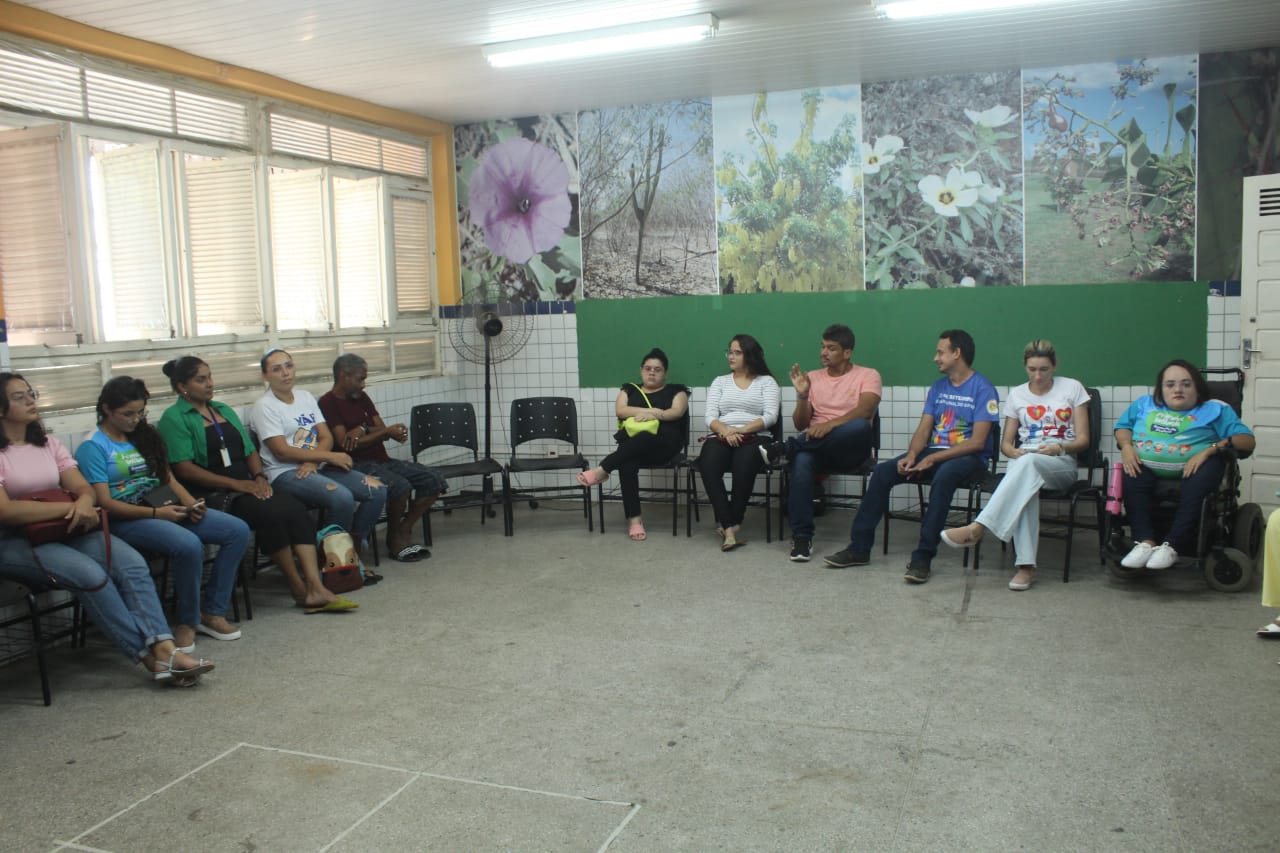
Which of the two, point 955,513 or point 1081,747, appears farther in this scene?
point 955,513

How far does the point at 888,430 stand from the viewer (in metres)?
6.52

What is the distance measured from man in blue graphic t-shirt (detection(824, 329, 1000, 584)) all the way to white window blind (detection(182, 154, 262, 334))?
11.6 ft

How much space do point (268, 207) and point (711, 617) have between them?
3573 millimetres

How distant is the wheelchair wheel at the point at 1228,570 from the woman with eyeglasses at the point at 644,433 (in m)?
2.85

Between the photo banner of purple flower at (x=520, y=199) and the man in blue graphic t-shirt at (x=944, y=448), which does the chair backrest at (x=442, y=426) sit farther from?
the man in blue graphic t-shirt at (x=944, y=448)

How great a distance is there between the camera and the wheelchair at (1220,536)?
4523 millimetres

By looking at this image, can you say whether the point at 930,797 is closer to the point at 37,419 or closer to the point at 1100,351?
the point at 37,419

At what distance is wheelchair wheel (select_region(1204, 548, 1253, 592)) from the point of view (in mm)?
4500

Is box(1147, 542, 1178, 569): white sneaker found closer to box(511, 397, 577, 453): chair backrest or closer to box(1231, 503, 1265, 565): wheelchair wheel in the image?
box(1231, 503, 1265, 565): wheelchair wheel

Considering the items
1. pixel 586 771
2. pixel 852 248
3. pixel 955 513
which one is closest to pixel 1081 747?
pixel 586 771

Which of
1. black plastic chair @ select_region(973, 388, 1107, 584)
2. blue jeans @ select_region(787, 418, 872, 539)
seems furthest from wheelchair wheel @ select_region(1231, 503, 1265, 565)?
blue jeans @ select_region(787, 418, 872, 539)

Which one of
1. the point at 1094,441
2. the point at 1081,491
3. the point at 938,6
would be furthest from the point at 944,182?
the point at 1081,491

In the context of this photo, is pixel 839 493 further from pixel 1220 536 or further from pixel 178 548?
pixel 178 548

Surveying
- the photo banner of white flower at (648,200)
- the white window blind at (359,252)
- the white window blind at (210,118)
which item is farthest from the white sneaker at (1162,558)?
the white window blind at (210,118)
